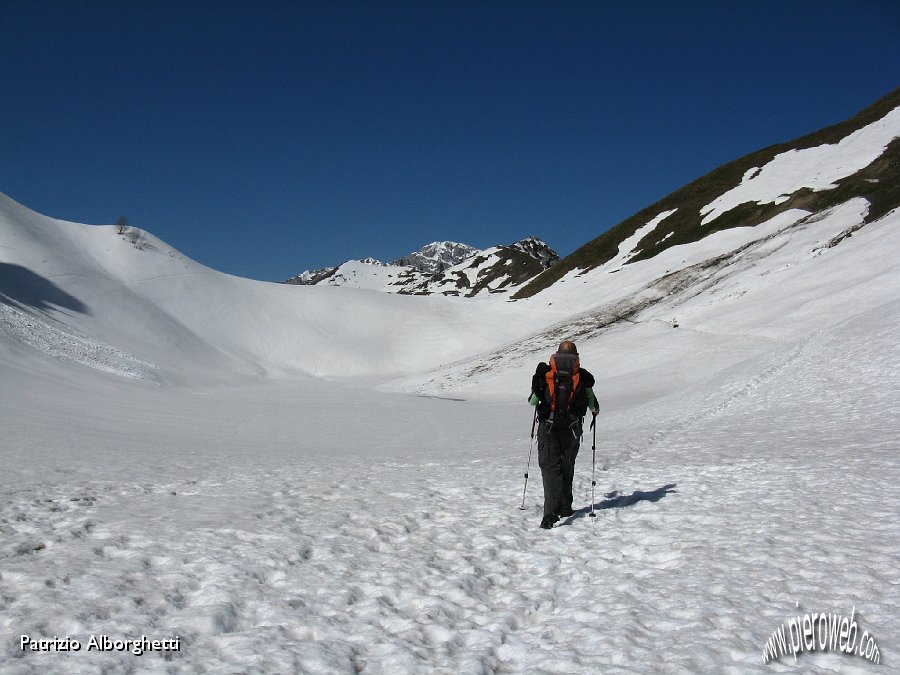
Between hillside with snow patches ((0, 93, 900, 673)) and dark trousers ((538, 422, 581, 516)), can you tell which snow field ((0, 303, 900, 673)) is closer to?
hillside with snow patches ((0, 93, 900, 673))

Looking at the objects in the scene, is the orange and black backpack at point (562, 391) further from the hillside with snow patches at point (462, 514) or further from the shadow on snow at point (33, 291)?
the shadow on snow at point (33, 291)

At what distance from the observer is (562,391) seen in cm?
941

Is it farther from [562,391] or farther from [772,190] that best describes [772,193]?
[562,391]

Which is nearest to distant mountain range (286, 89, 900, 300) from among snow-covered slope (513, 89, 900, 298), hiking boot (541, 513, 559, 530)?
snow-covered slope (513, 89, 900, 298)

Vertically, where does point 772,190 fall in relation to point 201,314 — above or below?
above

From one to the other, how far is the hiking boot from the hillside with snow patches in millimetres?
167

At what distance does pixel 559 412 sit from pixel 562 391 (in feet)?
1.09

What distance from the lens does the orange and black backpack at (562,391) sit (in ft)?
31.0

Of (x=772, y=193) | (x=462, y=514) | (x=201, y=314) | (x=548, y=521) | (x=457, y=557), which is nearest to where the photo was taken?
(x=457, y=557)

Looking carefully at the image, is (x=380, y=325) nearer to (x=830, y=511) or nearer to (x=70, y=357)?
(x=70, y=357)

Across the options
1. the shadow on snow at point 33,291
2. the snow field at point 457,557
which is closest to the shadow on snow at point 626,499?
the snow field at point 457,557

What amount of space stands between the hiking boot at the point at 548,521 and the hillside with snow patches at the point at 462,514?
0.17 meters

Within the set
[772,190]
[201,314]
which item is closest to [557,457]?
[201,314]

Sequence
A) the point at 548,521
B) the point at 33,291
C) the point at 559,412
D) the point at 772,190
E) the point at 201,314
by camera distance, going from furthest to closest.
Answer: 1. the point at 772,190
2. the point at 201,314
3. the point at 33,291
4. the point at 559,412
5. the point at 548,521
